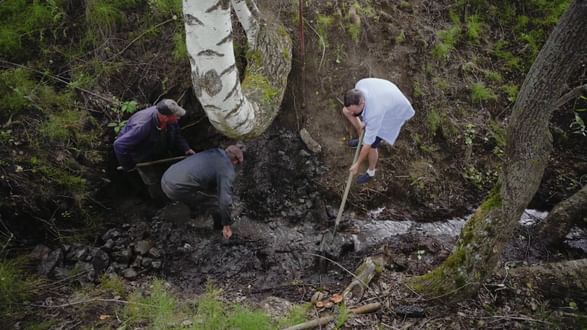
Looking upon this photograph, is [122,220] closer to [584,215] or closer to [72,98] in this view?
[72,98]

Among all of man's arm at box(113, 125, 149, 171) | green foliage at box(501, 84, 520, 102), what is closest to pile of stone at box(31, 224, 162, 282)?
man's arm at box(113, 125, 149, 171)

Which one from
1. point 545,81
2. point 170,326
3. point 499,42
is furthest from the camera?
point 499,42

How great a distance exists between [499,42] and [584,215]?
3126 millimetres

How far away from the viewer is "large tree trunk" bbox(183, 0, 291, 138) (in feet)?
8.39

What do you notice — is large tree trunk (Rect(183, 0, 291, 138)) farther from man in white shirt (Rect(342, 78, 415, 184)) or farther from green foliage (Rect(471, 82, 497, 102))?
green foliage (Rect(471, 82, 497, 102))

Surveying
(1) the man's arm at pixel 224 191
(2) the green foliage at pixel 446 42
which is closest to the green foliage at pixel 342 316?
(1) the man's arm at pixel 224 191

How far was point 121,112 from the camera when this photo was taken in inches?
182

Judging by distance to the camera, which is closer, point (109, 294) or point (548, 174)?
point (109, 294)

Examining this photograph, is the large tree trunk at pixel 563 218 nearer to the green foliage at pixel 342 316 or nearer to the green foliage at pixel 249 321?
the green foliage at pixel 342 316

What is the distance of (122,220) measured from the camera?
482 centimetres

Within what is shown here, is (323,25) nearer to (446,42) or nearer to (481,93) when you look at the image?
(446,42)

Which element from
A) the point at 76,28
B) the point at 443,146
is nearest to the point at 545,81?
the point at 443,146

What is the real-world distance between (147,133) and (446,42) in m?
4.75

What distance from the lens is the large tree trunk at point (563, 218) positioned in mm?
4395
